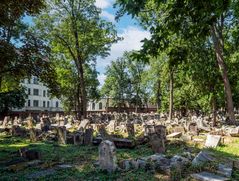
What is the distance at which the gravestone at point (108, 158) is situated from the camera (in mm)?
9803

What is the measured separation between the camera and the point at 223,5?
5383mm

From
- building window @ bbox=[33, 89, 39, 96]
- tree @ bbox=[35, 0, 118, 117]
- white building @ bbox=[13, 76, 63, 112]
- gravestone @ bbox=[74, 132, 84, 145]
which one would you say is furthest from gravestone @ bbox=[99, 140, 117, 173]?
building window @ bbox=[33, 89, 39, 96]

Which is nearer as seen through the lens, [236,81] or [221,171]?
[221,171]

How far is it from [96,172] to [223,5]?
21.0 ft

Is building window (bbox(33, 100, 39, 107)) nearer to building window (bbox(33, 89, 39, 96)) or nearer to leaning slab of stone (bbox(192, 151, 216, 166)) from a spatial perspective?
building window (bbox(33, 89, 39, 96))

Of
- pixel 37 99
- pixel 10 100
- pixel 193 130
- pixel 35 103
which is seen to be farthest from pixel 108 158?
pixel 37 99

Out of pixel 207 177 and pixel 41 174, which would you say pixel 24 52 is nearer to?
pixel 41 174

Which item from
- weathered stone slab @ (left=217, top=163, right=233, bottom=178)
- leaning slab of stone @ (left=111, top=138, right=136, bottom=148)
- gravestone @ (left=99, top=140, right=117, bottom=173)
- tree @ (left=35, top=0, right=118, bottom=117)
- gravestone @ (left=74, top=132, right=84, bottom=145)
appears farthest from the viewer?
tree @ (left=35, top=0, right=118, bottom=117)

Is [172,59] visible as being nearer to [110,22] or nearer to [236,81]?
[236,81]

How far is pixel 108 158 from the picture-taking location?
990 cm

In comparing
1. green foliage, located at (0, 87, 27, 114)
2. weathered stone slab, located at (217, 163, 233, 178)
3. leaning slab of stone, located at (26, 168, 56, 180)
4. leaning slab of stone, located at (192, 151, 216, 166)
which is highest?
green foliage, located at (0, 87, 27, 114)

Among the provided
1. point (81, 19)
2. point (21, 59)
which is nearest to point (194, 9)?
point (21, 59)

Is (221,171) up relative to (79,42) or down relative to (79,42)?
down

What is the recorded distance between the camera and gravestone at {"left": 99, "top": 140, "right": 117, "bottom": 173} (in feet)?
32.2
